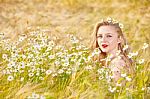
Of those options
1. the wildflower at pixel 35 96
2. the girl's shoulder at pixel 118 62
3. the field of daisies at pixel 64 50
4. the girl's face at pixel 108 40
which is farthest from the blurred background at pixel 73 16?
the wildflower at pixel 35 96

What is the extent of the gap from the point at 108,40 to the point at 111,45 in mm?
30

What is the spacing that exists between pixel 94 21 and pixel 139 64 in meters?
0.46

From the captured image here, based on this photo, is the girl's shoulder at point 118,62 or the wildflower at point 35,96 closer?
the wildflower at point 35,96

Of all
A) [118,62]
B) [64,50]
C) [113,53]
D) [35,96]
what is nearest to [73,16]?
[64,50]

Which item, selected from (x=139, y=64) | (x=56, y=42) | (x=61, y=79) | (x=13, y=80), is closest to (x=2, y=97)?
(x=13, y=80)

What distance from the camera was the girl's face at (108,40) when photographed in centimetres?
269

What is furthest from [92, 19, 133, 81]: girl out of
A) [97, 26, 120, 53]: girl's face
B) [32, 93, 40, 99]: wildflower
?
[32, 93, 40, 99]: wildflower

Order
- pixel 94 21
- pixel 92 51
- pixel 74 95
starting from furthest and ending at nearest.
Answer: pixel 94 21
pixel 92 51
pixel 74 95

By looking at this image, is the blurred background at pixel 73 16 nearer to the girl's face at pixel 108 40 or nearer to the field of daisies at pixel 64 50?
the field of daisies at pixel 64 50

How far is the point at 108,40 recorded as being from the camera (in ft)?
8.84

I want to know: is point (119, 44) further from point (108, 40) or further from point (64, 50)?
point (64, 50)

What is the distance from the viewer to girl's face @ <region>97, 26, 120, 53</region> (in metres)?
2.69

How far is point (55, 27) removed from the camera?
9.64 feet

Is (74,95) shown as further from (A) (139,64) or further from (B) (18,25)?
(B) (18,25)
